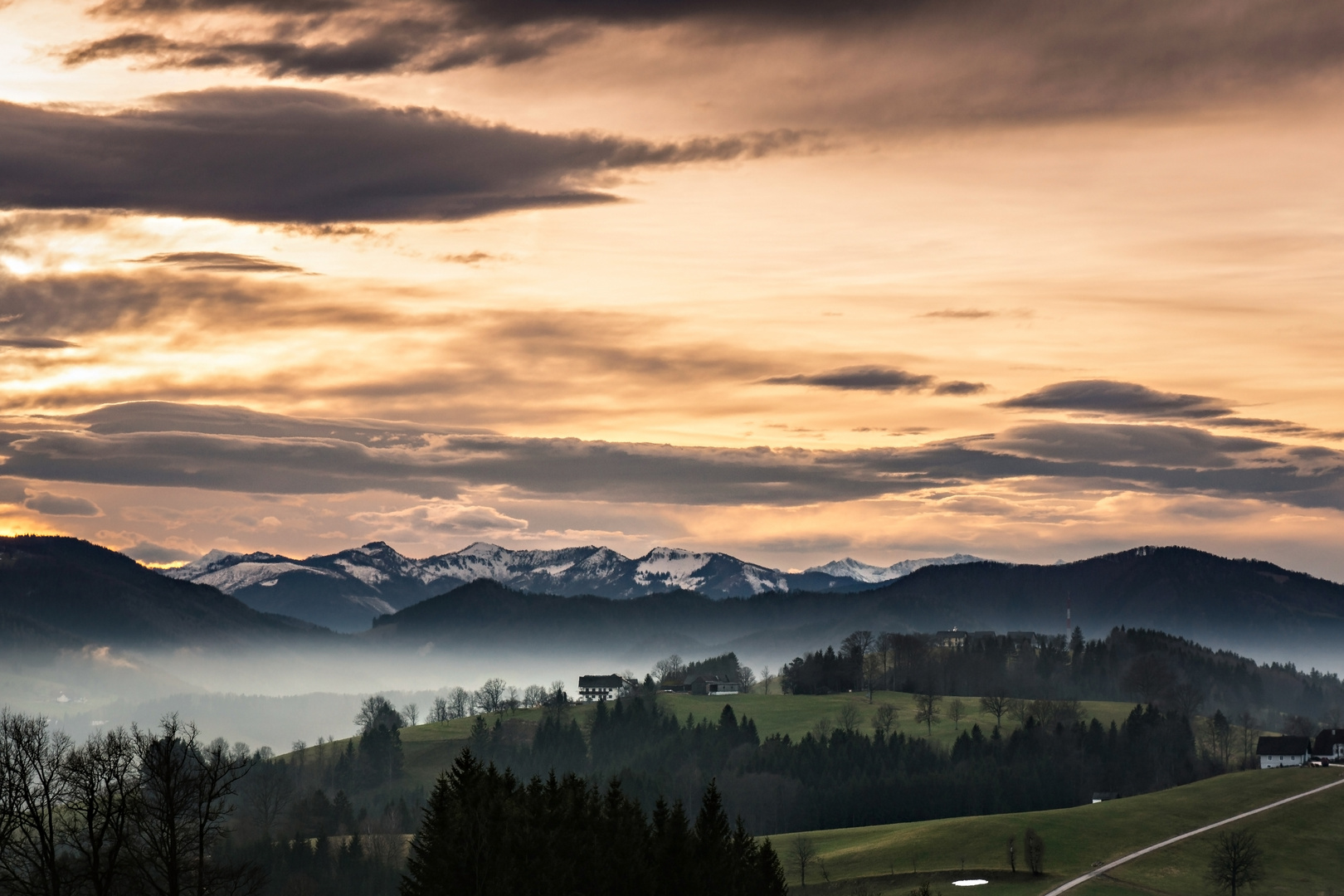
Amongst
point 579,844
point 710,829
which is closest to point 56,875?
point 579,844

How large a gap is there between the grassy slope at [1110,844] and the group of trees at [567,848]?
6446cm

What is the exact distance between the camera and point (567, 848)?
217 feet

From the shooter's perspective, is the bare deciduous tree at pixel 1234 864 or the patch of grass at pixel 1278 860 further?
the patch of grass at pixel 1278 860

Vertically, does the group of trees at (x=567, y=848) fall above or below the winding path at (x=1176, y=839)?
above

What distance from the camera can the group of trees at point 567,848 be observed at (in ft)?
202

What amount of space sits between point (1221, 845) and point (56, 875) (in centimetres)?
12730

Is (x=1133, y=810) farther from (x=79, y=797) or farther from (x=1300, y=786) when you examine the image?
(x=79, y=797)

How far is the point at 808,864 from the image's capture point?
149250 millimetres

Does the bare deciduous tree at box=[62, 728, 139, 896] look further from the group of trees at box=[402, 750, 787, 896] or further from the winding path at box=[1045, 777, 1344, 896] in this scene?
the winding path at box=[1045, 777, 1344, 896]

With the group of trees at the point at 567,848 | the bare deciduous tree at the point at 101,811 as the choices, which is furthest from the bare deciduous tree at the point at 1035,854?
the bare deciduous tree at the point at 101,811

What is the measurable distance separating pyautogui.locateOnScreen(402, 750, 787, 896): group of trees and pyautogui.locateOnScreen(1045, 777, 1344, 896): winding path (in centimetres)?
6173

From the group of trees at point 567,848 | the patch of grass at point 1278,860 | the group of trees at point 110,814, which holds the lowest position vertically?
the patch of grass at point 1278,860

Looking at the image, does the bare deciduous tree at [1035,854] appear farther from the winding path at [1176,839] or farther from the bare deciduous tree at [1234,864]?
the bare deciduous tree at [1234,864]

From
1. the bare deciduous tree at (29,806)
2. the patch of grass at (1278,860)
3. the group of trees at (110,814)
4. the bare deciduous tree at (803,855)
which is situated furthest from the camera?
the bare deciduous tree at (803,855)
